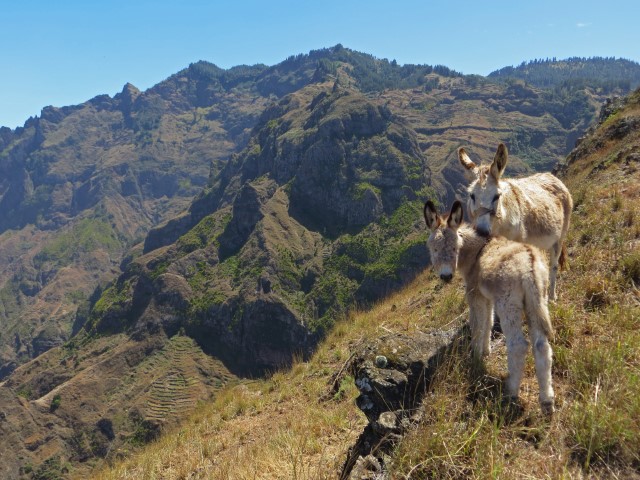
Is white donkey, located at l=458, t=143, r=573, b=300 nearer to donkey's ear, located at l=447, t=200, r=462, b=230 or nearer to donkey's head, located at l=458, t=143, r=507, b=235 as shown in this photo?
donkey's head, located at l=458, t=143, r=507, b=235

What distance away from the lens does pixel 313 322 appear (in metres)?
118

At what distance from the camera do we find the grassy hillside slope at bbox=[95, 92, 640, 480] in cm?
396

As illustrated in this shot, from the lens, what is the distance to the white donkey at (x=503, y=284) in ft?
14.9

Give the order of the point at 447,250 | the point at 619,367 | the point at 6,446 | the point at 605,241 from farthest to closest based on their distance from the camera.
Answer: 1. the point at 6,446
2. the point at 605,241
3. the point at 447,250
4. the point at 619,367

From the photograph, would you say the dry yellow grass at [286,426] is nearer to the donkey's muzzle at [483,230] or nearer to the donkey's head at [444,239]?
the donkey's head at [444,239]

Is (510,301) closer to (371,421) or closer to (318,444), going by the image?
(371,421)

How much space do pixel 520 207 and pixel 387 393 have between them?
4258 millimetres

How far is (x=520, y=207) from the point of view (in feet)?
23.5

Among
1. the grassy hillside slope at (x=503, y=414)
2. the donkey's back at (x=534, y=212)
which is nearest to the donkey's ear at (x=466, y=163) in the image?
the donkey's back at (x=534, y=212)

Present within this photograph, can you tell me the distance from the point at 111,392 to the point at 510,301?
374 feet

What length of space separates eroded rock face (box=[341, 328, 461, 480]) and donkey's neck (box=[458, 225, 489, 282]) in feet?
3.68

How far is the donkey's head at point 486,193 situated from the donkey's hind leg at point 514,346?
5.75ft

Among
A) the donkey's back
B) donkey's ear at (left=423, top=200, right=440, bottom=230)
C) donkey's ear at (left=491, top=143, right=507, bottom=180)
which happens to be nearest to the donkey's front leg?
donkey's ear at (left=423, top=200, right=440, bottom=230)

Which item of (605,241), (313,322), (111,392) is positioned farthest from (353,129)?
(605,241)
